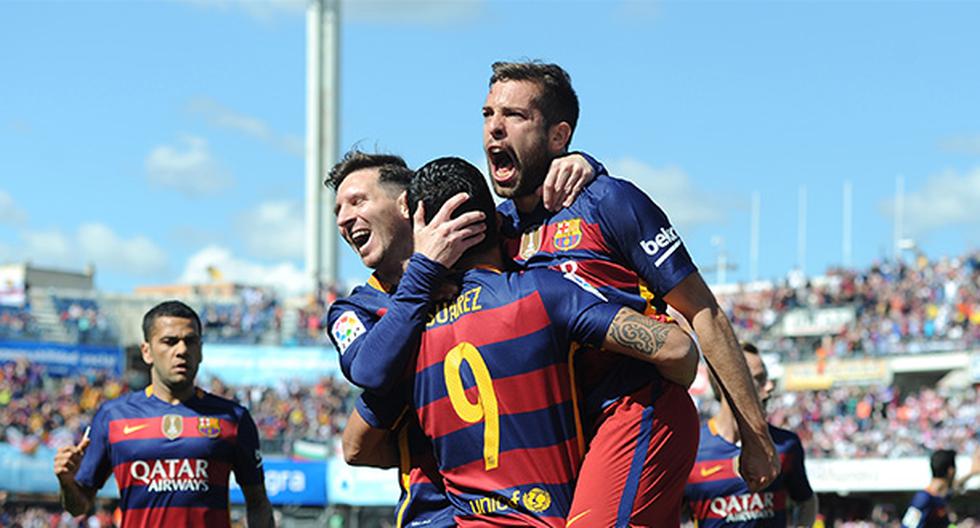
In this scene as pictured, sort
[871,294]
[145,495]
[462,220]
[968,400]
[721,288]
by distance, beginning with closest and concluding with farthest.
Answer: [462,220] < [145,495] < [968,400] < [871,294] < [721,288]

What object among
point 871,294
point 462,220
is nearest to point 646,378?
point 462,220

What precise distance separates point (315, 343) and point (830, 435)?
1776cm

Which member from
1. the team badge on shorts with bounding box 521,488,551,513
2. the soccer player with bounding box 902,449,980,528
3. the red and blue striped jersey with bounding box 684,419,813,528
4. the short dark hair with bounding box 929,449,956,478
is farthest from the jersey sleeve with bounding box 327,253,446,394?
the short dark hair with bounding box 929,449,956,478

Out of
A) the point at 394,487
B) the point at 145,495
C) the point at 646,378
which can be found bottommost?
the point at 394,487

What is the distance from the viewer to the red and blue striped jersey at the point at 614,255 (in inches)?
205

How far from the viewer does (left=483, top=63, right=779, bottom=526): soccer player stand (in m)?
5.07

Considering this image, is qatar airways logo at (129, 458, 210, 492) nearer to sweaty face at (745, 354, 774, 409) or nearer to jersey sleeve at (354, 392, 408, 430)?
sweaty face at (745, 354, 774, 409)

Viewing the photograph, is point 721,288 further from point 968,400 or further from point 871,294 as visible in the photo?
point 968,400

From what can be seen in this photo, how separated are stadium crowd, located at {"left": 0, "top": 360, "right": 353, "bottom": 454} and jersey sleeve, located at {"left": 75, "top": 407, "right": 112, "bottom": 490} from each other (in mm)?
27628

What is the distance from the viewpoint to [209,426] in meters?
9.19

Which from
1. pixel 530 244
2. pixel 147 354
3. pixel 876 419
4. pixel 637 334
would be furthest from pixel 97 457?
pixel 876 419

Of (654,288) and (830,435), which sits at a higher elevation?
(654,288)

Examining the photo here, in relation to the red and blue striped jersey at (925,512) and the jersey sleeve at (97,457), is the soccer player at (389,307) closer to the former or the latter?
the jersey sleeve at (97,457)

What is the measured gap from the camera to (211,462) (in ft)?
29.9
